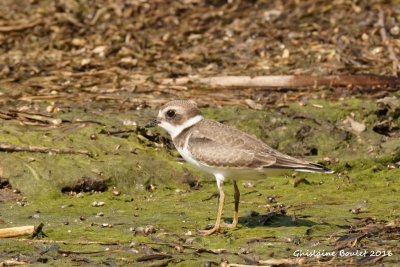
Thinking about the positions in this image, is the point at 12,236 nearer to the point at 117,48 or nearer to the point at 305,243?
the point at 305,243

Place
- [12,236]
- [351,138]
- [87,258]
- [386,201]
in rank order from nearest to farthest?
[87,258], [12,236], [386,201], [351,138]

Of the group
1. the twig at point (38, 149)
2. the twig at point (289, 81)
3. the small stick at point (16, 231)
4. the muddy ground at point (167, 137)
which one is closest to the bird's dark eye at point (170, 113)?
the muddy ground at point (167, 137)

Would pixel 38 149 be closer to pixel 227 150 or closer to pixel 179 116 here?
pixel 179 116

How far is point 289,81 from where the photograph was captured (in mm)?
13805

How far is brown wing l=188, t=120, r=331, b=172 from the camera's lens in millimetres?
9195

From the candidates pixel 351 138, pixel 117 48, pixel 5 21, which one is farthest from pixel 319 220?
pixel 5 21

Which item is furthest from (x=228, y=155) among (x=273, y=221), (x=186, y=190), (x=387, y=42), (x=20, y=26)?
(x=20, y=26)

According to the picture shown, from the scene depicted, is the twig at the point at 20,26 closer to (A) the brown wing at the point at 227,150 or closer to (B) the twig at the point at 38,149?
(B) the twig at the point at 38,149

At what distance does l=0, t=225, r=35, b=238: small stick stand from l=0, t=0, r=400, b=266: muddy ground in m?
0.12

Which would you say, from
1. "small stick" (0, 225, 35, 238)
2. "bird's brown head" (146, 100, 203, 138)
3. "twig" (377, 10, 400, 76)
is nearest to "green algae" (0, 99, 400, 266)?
"small stick" (0, 225, 35, 238)

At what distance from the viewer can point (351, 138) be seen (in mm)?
12414

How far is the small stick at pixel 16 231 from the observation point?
28.5ft

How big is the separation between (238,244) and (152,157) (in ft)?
9.87

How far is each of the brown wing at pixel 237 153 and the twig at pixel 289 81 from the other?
4336 millimetres
